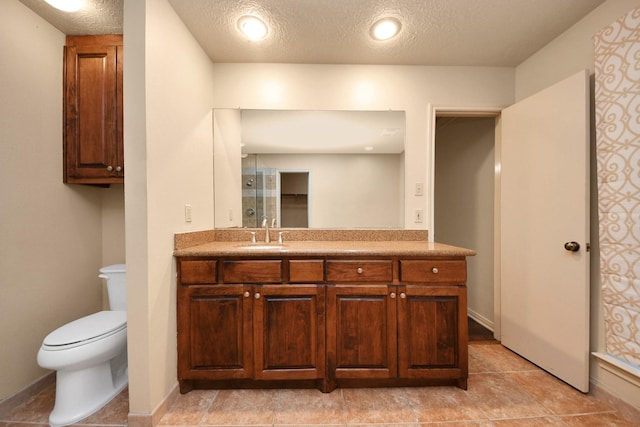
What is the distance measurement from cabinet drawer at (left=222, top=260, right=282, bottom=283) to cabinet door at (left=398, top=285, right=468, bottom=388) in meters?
0.77

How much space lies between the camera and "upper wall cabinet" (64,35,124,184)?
1692mm

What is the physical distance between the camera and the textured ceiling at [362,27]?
154cm

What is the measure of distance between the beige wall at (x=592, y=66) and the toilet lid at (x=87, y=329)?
288 cm

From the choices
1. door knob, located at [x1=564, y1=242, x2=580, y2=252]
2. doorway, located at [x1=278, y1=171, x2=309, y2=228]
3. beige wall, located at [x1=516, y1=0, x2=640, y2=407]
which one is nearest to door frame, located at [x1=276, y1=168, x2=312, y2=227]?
doorway, located at [x1=278, y1=171, x2=309, y2=228]

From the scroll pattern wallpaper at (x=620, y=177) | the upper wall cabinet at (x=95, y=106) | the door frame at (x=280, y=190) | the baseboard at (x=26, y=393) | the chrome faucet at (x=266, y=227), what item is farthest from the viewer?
the door frame at (x=280, y=190)

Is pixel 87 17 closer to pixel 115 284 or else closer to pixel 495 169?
pixel 115 284

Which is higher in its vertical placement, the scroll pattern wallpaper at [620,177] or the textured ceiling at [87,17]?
the textured ceiling at [87,17]

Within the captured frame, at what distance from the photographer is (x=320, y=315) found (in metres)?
1.58

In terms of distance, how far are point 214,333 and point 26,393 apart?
1.16m

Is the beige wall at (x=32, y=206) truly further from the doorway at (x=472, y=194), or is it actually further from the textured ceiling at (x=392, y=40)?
the doorway at (x=472, y=194)

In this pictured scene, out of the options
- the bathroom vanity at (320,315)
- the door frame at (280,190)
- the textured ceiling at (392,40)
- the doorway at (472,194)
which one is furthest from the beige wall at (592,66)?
the door frame at (280,190)

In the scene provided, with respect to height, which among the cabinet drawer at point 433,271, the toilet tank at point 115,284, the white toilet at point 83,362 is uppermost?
the cabinet drawer at point 433,271

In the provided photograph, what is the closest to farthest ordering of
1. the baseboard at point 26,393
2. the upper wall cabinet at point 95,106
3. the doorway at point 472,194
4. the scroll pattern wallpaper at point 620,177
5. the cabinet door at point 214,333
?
the scroll pattern wallpaper at point 620,177 → the baseboard at point 26,393 → the cabinet door at point 214,333 → the upper wall cabinet at point 95,106 → the doorway at point 472,194

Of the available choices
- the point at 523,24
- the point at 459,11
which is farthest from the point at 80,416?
the point at 523,24
